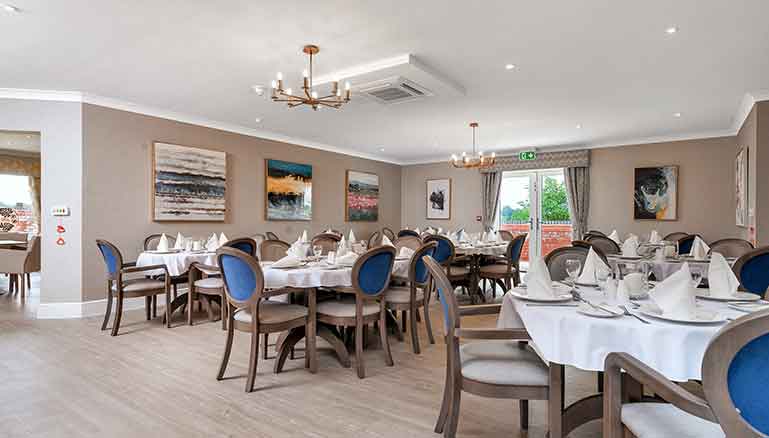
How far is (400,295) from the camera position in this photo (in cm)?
404

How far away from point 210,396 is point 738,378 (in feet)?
9.74

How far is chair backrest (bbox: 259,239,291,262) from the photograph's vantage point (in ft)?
15.7

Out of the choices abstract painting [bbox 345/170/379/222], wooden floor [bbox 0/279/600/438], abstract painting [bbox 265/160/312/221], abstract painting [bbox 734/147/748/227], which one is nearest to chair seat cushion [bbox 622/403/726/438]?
wooden floor [bbox 0/279/600/438]

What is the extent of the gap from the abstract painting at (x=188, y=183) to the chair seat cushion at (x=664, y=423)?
6.42 meters

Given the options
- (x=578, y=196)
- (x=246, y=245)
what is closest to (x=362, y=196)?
(x=578, y=196)

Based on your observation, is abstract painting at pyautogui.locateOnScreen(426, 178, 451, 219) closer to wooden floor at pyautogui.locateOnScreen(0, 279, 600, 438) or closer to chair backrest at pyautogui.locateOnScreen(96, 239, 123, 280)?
wooden floor at pyautogui.locateOnScreen(0, 279, 600, 438)

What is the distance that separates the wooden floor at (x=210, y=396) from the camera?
100 inches

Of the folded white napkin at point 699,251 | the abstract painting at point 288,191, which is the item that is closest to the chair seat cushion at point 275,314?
the folded white napkin at point 699,251

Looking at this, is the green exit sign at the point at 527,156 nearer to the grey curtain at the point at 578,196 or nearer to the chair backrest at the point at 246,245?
the grey curtain at the point at 578,196

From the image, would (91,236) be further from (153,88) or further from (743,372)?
(743,372)

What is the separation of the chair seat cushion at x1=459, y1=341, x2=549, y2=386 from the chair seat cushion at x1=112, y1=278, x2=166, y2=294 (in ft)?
12.9

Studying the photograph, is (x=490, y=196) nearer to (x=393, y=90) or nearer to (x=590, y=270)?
(x=393, y=90)

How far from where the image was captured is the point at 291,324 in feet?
10.6

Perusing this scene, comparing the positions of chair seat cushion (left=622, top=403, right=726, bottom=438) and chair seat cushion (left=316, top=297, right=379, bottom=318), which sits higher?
chair seat cushion (left=622, top=403, right=726, bottom=438)
